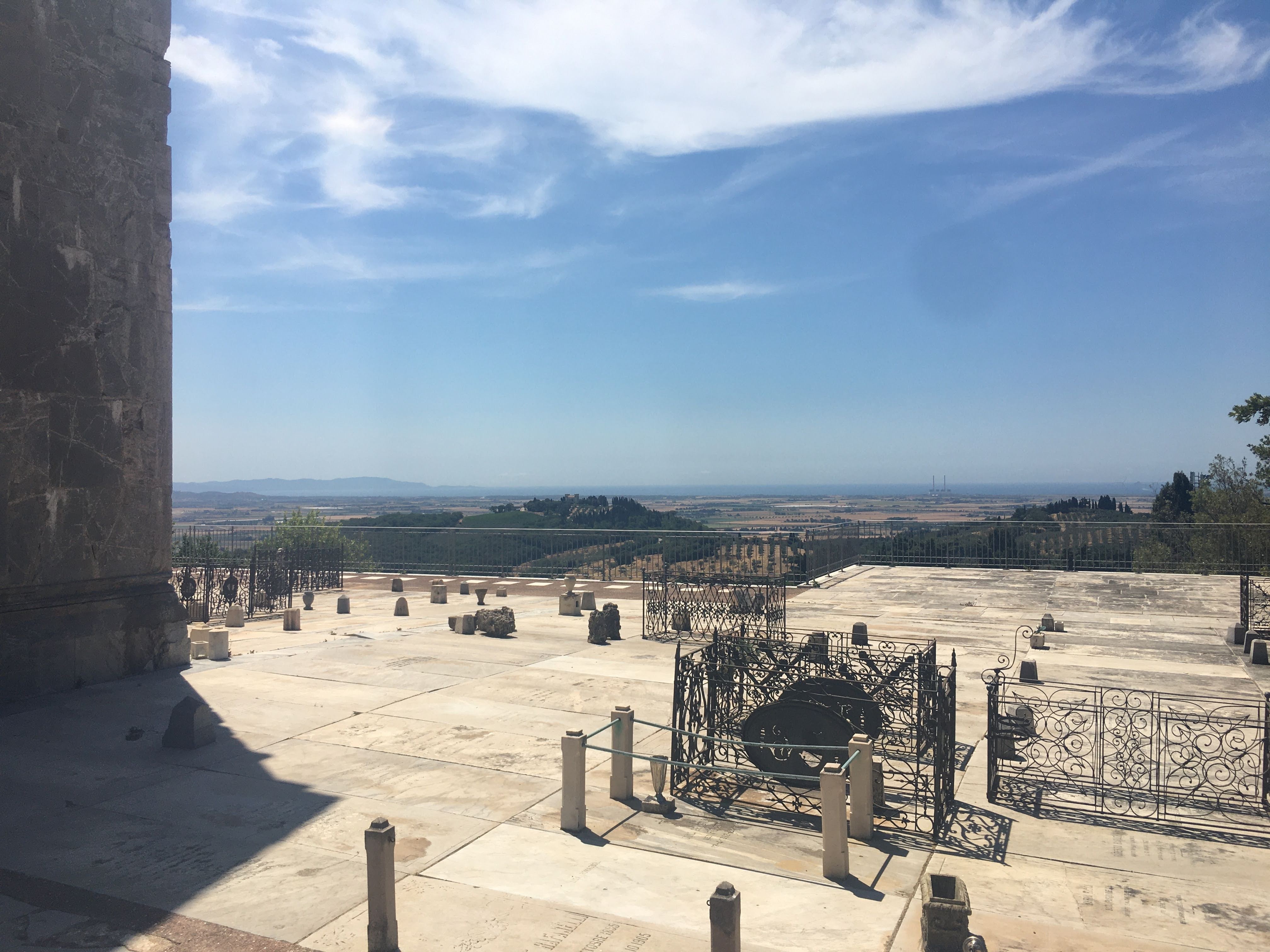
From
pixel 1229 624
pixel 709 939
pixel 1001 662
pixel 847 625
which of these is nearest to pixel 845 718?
pixel 709 939

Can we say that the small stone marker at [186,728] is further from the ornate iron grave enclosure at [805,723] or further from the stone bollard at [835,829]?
the stone bollard at [835,829]

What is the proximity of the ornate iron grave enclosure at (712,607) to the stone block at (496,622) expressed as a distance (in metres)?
3.10

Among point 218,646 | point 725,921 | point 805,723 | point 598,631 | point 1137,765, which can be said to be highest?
point 805,723

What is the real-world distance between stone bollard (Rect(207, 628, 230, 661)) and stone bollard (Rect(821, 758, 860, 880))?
12.6m

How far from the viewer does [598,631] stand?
741 inches

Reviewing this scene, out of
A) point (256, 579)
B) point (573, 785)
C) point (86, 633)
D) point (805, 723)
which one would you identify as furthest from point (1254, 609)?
point (256, 579)

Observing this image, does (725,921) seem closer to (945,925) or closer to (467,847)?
(945,925)

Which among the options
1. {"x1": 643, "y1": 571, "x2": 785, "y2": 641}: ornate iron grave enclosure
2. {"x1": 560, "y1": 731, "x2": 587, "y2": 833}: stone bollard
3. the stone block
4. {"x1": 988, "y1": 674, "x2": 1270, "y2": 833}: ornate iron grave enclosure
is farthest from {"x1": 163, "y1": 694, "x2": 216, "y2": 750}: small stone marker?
{"x1": 643, "y1": 571, "x2": 785, "y2": 641}: ornate iron grave enclosure

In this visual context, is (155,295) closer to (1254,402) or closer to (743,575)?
(743,575)

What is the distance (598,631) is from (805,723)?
9.77 metres

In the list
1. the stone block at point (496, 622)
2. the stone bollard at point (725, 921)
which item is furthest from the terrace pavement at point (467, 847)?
the stone block at point (496, 622)

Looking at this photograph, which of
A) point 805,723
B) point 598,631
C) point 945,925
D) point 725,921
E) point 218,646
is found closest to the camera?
point 725,921

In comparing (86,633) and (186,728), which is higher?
(86,633)

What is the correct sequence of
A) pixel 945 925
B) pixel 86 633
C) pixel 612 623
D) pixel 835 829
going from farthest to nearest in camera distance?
1. pixel 612 623
2. pixel 86 633
3. pixel 835 829
4. pixel 945 925
